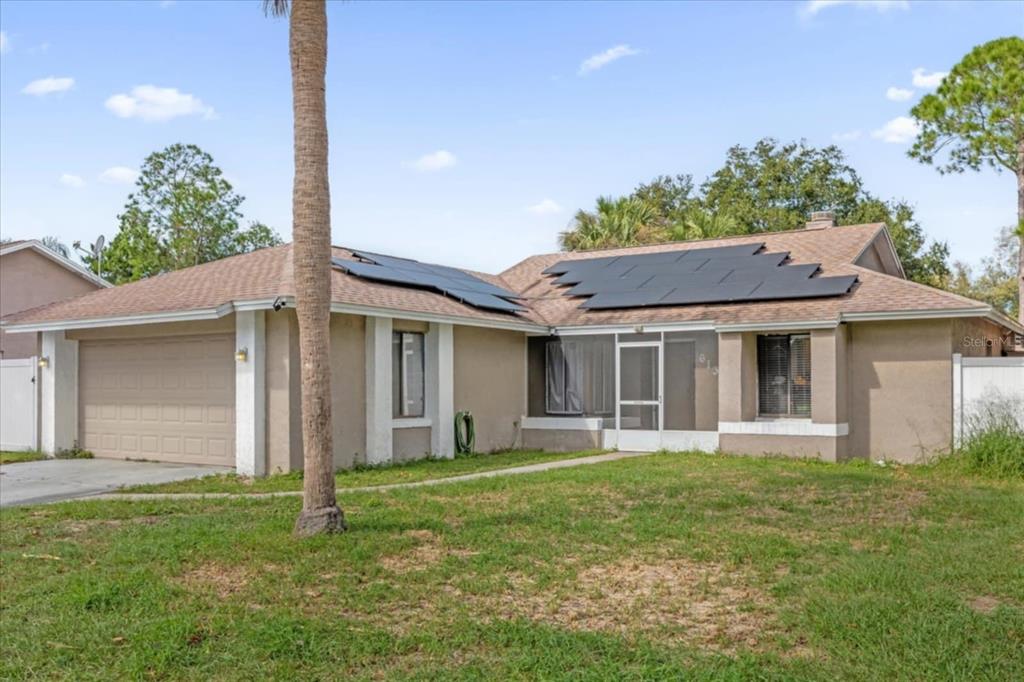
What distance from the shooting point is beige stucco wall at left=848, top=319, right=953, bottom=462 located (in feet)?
48.1

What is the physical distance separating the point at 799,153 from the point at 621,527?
32.2 metres

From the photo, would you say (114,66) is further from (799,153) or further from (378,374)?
(799,153)

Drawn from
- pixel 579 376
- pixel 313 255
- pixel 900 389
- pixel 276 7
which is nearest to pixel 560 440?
pixel 579 376

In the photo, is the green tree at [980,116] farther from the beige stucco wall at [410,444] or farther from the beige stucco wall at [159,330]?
the beige stucco wall at [159,330]

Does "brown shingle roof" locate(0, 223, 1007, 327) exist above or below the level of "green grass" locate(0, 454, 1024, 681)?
above

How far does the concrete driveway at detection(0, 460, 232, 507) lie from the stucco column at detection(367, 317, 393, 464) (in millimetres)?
2463

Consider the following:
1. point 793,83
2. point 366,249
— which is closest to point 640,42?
point 793,83

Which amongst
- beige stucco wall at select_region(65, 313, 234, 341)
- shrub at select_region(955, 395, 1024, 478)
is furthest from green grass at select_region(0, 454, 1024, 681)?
beige stucco wall at select_region(65, 313, 234, 341)

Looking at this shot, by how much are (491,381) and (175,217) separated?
2984 cm

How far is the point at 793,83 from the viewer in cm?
2123

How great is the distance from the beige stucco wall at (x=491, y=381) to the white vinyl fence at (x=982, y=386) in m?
8.39

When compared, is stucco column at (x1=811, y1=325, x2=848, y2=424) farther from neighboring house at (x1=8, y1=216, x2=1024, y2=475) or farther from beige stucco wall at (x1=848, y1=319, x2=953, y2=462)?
beige stucco wall at (x1=848, y1=319, x2=953, y2=462)

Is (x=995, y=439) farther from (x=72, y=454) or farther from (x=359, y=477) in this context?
(x=72, y=454)

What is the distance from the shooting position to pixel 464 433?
54.6 feet
